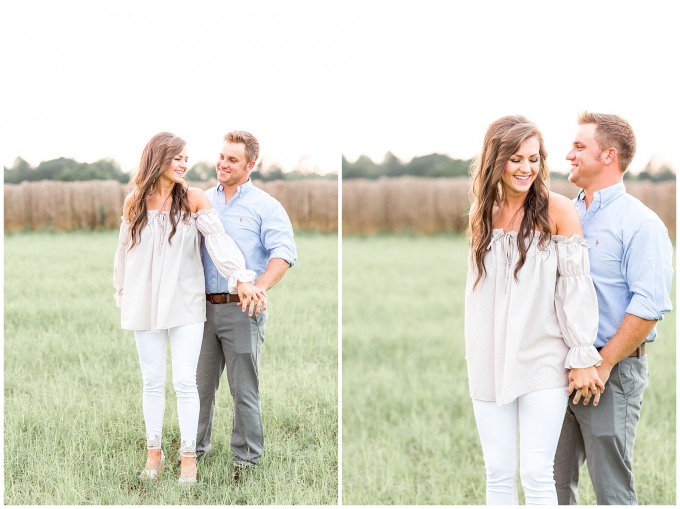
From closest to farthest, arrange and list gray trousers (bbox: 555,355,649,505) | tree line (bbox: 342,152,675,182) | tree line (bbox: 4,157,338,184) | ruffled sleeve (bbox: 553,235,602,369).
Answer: ruffled sleeve (bbox: 553,235,602,369)
gray trousers (bbox: 555,355,649,505)
tree line (bbox: 4,157,338,184)
tree line (bbox: 342,152,675,182)

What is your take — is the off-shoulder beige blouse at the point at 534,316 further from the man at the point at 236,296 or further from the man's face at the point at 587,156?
the man at the point at 236,296

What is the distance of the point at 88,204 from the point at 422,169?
4276 mm

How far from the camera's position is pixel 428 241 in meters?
9.18

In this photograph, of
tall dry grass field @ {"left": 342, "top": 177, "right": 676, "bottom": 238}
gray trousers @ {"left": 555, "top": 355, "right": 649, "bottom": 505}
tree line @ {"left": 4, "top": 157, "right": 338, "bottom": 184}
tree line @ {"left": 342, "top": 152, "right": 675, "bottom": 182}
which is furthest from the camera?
tall dry grass field @ {"left": 342, "top": 177, "right": 676, "bottom": 238}

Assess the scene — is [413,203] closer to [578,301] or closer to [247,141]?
[247,141]

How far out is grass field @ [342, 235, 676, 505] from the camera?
4.25 m

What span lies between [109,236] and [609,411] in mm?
2482

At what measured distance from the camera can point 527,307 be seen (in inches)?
86.4

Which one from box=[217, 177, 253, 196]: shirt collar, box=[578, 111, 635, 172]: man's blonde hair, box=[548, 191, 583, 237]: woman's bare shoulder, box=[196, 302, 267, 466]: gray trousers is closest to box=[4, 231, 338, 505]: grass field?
box=[196, 302, 267, 466]: gray trousers

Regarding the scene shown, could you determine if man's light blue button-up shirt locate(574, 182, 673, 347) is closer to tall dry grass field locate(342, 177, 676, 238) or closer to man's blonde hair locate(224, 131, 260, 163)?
man's blonde hair locate(224, 131, 260, 163)

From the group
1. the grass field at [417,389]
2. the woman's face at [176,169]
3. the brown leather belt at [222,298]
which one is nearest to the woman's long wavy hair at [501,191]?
the brown leather belt at [222,298]

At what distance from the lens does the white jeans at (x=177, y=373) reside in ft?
9.02

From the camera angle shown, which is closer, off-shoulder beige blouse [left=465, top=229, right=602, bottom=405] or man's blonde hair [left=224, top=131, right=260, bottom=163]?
off-shoulder beige blouse [left=465, top=229, right=602, bottom=405]

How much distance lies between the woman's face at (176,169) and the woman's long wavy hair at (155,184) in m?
0.01
